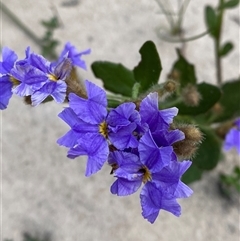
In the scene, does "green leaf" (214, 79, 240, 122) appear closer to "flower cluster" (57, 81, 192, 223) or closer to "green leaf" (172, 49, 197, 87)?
"green leaf" (172, 49, 197, 87)

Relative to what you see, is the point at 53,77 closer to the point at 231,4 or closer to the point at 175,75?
the point at 175,75

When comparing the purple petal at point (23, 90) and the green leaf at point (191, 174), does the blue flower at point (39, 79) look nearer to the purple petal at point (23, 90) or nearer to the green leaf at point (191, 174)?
the purple petal at point (23, 90)

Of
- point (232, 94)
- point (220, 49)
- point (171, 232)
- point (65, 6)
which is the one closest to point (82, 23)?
point (65, 6)

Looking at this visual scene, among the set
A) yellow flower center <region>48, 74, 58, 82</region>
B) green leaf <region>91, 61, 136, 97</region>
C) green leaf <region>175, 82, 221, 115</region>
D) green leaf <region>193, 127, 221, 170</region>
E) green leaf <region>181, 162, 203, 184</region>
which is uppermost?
yellow flower center <region>48, 74, 58, 82</region>

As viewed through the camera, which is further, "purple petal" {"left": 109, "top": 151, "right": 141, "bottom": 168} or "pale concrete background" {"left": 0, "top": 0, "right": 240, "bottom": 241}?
"pale concrete background" {"left": 0, "top": 0, "right": 240, "bottom": 241}

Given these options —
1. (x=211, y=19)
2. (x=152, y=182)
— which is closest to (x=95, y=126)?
(x=152, y=182)

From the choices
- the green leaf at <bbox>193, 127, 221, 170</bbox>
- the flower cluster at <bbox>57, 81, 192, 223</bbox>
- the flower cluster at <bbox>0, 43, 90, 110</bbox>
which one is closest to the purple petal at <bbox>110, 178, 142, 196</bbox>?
the flower cluster at <bbox>57, 81, 192, 223</bbox>

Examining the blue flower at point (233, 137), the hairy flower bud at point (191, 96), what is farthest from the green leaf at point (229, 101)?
the hairy flower bud at point (191, 96)
